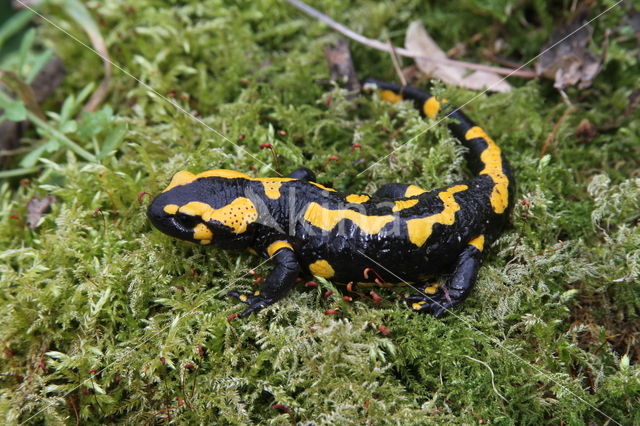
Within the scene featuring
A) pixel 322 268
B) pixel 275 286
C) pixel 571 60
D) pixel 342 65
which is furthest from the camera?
pixel 342 65

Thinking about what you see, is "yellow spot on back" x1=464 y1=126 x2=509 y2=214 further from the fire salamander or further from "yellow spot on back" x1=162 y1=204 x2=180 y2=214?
"yellow spot on back" x1=162 y1=204 x2=180 y2=214

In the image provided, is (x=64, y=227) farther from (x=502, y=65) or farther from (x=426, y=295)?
(x=502, y=65)

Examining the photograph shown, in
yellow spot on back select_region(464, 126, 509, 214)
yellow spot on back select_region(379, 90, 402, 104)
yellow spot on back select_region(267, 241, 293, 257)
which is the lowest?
yellow spot on back select_region(267, 241, 293, 257)

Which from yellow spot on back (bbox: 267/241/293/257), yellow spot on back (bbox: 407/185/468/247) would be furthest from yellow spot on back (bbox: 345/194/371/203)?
yellow spot on back (bbox: 267/241/293/257)

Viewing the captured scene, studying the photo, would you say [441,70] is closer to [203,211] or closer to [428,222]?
[428,222]

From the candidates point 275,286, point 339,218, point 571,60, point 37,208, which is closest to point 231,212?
point 275,286

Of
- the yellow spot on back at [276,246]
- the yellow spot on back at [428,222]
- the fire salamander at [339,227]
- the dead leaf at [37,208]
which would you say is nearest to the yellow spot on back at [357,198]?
the fire salamander at [339,227]

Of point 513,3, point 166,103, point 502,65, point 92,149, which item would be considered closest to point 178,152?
point 166,103
